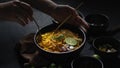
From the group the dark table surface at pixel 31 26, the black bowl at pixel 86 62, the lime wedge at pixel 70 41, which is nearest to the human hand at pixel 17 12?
the dark table surface at pixel 31 26

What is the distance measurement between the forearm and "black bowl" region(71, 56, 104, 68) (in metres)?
0.35

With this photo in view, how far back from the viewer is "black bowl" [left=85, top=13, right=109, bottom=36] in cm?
140

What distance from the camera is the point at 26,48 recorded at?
1.29 metres

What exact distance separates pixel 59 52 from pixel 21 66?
0.62 ft

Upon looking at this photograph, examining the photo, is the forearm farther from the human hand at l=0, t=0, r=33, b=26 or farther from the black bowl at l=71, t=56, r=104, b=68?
the black bowl at l=71, t=56, r=104, b=68

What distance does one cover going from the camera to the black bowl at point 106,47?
4.10 feet

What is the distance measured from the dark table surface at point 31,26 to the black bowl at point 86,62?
11 centimetres

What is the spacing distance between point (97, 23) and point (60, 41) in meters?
0.29

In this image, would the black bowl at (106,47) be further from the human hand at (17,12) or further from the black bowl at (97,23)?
the human hand at (17,12)

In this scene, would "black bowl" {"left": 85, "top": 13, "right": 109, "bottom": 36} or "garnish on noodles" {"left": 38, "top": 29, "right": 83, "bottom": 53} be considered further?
"black bowl" {"left": 85, "top": 13, "right": 109, "bottom": 36}

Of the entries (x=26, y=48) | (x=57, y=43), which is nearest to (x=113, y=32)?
(x=57, y=43)

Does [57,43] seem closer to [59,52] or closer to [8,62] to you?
[59,52]

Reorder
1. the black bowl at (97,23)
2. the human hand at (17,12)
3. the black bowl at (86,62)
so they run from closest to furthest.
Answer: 1. the black bowl at (86,62)
2. the human hand at (17,12)
3. the black bowl at (97,23)

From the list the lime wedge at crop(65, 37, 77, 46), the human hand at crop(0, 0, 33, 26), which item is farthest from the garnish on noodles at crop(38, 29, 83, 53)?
the human hand at crop(0, 0, 33, 26)
